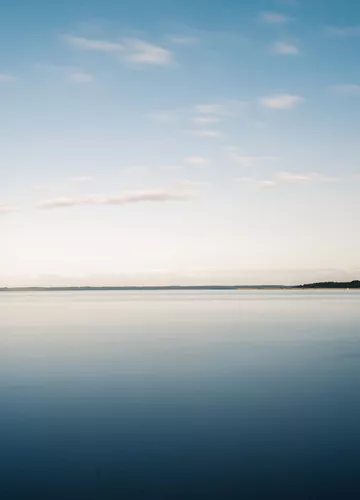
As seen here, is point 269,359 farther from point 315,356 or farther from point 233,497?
point 233,497

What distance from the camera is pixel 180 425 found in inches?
555

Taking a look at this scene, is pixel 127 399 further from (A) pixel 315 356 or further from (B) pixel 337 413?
(A) pixel 315 356

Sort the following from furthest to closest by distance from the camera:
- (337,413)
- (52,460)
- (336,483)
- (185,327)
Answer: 1. (185,327)
2. (337,413)
3. (52,460)
4. (336,483)

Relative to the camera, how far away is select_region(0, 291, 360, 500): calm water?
995cm

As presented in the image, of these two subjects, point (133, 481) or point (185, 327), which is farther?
point (185, 327)

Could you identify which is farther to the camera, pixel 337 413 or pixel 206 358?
pixel 206 358

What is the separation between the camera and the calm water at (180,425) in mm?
9953

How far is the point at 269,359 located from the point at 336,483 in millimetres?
16972

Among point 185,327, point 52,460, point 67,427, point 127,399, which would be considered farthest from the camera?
point 185,327

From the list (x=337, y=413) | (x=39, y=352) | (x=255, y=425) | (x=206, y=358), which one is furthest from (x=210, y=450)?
(x=39, y=352)

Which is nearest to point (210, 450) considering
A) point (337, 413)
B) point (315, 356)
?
point (337, 413)

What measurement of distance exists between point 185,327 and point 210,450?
3459cm

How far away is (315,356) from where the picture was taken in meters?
27.7

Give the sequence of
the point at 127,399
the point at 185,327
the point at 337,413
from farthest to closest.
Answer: the point at 185,327 < the point at 127,399 < the point at 337,413
